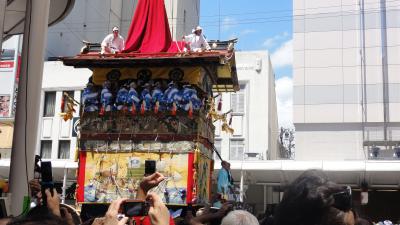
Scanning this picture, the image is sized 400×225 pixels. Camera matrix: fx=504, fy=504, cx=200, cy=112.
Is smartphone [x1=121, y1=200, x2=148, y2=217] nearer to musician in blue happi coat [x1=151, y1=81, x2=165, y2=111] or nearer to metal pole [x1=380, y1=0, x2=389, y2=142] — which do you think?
musician in blue happi coat [x1=151, y1=81, x2=165, y2=111]

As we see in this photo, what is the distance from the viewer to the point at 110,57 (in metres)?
9.36

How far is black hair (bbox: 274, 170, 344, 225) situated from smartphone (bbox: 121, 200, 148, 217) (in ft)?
2.86

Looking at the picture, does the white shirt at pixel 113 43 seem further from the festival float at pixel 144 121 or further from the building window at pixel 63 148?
the building window at pixel 63 148

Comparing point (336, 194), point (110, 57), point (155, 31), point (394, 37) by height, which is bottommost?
point (336, 194)

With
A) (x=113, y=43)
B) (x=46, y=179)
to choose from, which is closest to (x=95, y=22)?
(x=113, y=43)

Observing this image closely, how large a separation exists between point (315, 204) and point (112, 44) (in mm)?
8514

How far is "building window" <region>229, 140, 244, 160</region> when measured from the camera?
25663 millimetres

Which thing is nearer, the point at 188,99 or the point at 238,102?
the point at 188,99

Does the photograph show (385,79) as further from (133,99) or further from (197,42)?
(133,99)

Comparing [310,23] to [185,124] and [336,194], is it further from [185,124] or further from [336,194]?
[336,194]

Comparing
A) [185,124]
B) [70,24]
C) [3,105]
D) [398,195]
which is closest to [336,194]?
[185,124]

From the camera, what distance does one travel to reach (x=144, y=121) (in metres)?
9.24

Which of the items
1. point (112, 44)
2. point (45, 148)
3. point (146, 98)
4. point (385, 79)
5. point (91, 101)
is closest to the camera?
point (146, 98)

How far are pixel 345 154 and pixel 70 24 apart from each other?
17216 mm
